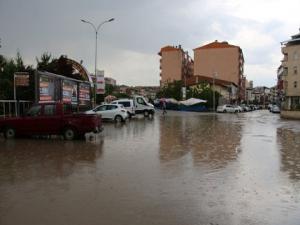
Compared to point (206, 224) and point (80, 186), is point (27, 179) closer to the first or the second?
point (80, 186)

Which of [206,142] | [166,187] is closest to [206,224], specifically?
[166,187]

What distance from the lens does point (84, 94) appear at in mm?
39719

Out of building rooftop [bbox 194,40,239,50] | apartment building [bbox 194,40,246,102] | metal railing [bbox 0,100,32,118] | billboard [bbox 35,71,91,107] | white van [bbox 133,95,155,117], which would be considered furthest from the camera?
building rooftop [bbox 194,40,239,50]

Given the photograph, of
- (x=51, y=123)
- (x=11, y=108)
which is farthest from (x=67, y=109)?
(x=11, y=108)

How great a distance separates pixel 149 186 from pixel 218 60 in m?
123

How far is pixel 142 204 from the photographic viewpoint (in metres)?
7.68

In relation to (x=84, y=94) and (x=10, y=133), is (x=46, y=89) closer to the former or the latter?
(x=84, y=94)

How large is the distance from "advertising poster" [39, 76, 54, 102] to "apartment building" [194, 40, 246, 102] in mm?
97512

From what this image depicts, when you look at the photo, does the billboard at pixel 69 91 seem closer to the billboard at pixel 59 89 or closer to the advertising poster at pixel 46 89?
the billboard at pixel 59 89

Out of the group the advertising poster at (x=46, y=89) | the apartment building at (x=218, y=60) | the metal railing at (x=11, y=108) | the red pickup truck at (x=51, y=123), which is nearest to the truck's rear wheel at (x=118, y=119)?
the advertising poster at (x=46, y=89)

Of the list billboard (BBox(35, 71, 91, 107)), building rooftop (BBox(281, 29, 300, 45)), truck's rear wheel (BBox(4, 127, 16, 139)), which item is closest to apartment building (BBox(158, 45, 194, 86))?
building rooftop (BBox(281, 29, 300, 45))

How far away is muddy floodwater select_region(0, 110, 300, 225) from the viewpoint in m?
6.93

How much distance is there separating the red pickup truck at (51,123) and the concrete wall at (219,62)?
364 ft

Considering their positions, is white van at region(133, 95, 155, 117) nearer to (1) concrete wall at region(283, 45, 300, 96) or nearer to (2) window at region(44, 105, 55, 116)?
(2) window at region(44, 105, 55, 116)
